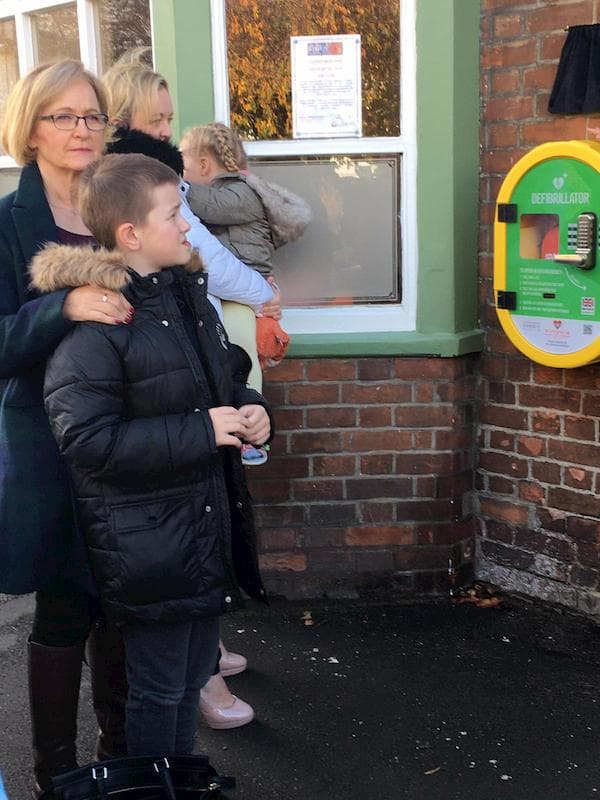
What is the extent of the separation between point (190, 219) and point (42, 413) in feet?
3.05

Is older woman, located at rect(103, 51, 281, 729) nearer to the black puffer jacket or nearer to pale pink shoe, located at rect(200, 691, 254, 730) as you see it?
pale pink shoe, located at rect(200, 691, 254, 730)

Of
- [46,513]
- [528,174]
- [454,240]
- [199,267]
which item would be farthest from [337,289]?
[46,513]

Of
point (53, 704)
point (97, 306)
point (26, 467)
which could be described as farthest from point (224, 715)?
point (97, 306)

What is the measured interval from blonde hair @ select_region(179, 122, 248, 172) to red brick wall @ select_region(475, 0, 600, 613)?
3.55ft

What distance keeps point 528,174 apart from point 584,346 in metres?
0.68

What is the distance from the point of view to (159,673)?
2512mm

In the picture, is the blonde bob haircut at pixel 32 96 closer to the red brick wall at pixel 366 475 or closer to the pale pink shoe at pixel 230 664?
the red brick wall at pixel 366 475

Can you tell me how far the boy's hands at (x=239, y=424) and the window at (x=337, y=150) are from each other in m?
1.72

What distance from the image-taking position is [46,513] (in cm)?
256

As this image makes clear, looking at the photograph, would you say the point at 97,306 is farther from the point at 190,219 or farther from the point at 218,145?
the point at 218,145

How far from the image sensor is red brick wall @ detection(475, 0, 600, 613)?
12.5ft

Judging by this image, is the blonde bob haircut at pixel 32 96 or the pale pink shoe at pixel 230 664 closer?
the blonde bob haircut at pixel 32 96

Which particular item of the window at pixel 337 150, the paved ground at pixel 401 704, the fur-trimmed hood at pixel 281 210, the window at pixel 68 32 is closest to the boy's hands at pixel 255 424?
the paved ground at pixel 401 704

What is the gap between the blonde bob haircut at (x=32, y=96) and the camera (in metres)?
2.61
